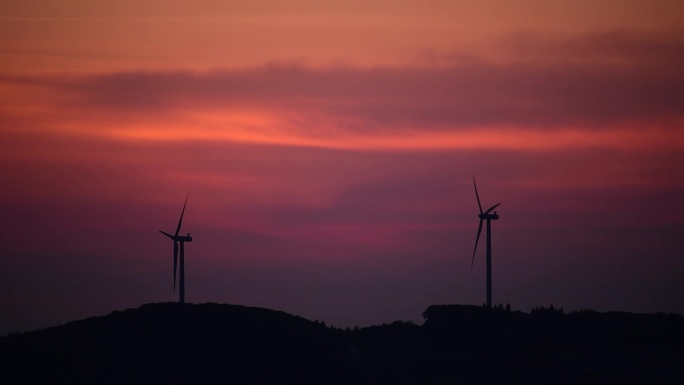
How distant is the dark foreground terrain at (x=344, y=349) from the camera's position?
283ft

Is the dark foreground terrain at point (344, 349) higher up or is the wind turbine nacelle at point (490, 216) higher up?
the wind turbine nacelle at point (490, 216)

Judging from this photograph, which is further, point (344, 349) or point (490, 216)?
point (490, 216)

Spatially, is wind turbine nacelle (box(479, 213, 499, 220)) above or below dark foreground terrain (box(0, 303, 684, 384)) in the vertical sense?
above

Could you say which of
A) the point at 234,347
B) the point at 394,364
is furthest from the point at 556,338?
the point at 234,347

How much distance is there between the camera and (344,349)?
309ft

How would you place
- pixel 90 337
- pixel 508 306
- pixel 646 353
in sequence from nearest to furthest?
pixel 646 353, pixel 90 337, pixel 508 306

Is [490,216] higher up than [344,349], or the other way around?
[490,216]

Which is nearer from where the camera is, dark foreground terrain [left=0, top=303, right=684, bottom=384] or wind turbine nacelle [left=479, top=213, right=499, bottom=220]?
dark foreground terrain [left=0, top=303, right=684, bottom=384]

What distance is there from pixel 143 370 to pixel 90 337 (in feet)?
19.4

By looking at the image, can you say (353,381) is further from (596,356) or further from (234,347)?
(596,356)

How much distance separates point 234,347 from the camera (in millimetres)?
92375

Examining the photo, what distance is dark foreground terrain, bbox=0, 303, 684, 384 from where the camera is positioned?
86312 mm

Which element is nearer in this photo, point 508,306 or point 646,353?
point 646,353

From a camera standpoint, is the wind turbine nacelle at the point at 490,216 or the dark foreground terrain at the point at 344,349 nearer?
the dark foreground terrain at the point at 344,349
